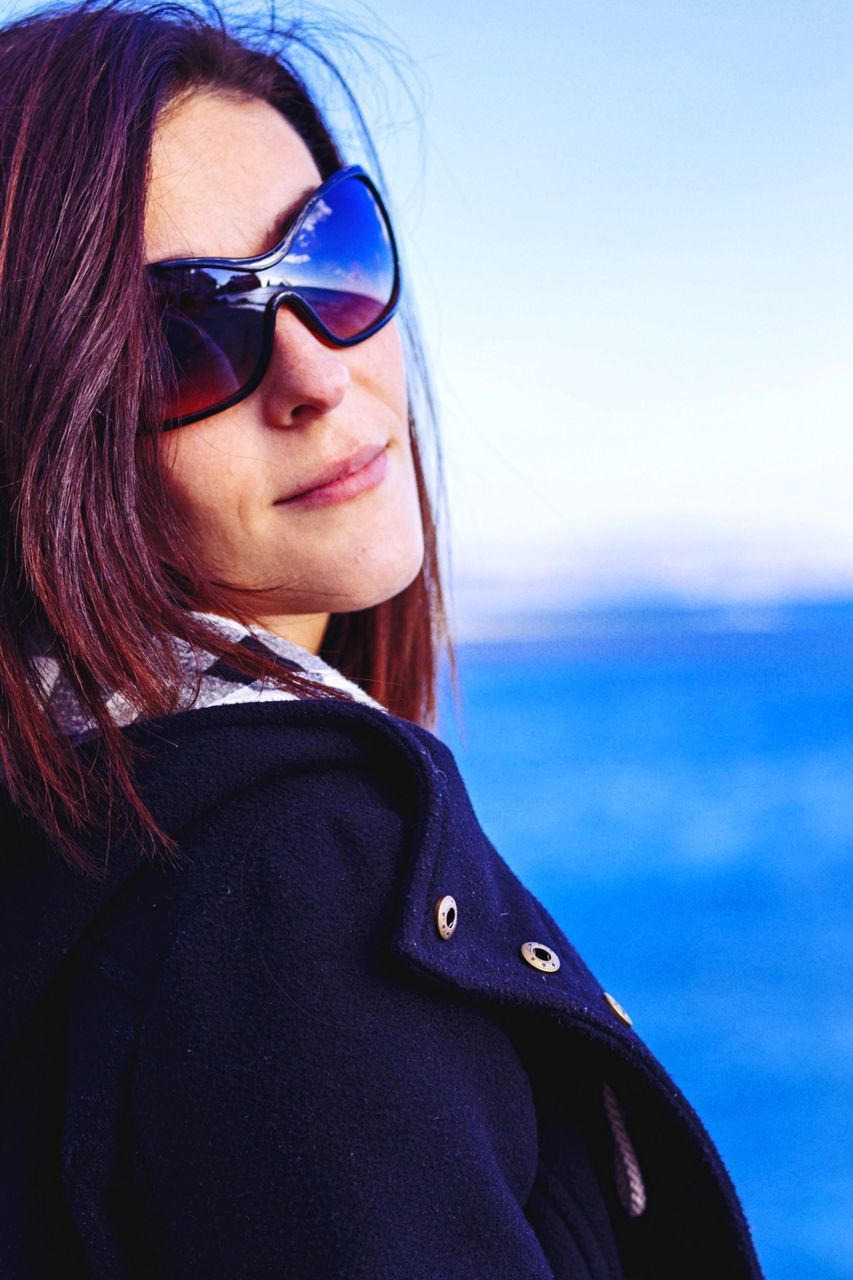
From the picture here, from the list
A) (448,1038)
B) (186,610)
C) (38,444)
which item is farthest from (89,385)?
(448,1038)

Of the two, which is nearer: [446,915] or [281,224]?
[446,915]

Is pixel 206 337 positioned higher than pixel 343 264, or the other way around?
pixel 343 264

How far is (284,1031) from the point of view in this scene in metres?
0.70

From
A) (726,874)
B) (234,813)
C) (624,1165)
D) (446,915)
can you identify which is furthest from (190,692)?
(726,874)

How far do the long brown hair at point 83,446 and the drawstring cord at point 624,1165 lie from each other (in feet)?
1.55

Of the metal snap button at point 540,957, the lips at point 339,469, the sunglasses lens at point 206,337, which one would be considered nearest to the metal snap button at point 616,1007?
the metal snap button at point 540,957

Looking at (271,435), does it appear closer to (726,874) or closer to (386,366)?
(386,366)

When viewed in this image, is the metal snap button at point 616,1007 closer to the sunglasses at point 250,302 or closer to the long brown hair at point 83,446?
the long brown hair at point 83,446

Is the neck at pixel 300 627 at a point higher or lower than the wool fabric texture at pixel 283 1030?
higher

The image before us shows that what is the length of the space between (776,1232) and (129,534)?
3.46m

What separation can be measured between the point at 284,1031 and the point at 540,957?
0.26m

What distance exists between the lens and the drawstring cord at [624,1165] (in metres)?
0.99

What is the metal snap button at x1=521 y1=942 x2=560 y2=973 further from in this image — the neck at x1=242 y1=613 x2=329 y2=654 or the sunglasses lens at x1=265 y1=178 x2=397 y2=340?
the sunglasses lens at x1=265 y1=178 x2=397 y2=340

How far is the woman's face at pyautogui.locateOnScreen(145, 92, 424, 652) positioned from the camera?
1.01 metres
